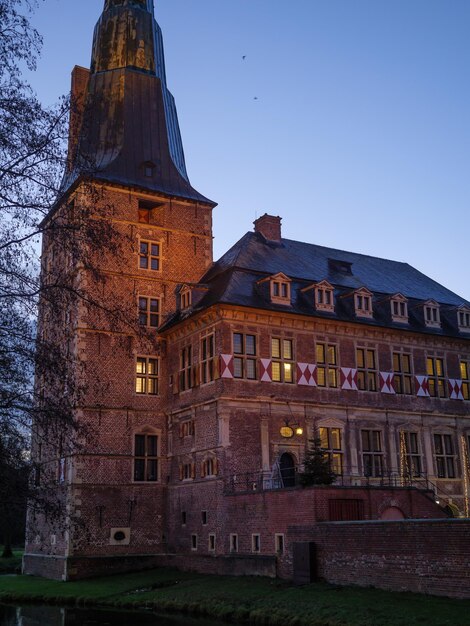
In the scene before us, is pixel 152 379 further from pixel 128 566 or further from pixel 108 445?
pixel 128 566

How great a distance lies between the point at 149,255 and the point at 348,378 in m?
11.1

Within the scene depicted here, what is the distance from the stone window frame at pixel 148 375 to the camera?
3434cm

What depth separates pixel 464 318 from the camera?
38281 millimetres

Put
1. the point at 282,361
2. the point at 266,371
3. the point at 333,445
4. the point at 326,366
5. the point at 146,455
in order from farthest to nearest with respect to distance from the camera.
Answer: the point at 146,455 → the point at 326,366 → the point at 333,445 → the point at 282,361 → the point at 266,371

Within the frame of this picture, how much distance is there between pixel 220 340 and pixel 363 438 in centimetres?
822

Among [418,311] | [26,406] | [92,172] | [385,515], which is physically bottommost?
[385,515]

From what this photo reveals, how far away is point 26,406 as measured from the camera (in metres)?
13.1

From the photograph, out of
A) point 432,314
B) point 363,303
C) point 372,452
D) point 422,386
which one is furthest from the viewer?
point 432,314

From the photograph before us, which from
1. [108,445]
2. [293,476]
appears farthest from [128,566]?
[293,476]

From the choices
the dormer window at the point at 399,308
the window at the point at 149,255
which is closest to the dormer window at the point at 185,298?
the window at the point at 149,255

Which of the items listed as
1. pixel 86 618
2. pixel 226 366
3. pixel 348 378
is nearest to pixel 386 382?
pixel 348 378

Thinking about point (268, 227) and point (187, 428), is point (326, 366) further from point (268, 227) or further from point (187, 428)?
point (268, 227)

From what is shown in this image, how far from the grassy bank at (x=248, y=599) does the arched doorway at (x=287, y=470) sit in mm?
5220

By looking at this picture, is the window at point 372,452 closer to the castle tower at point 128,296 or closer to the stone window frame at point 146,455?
the castle tower at point 128,296
